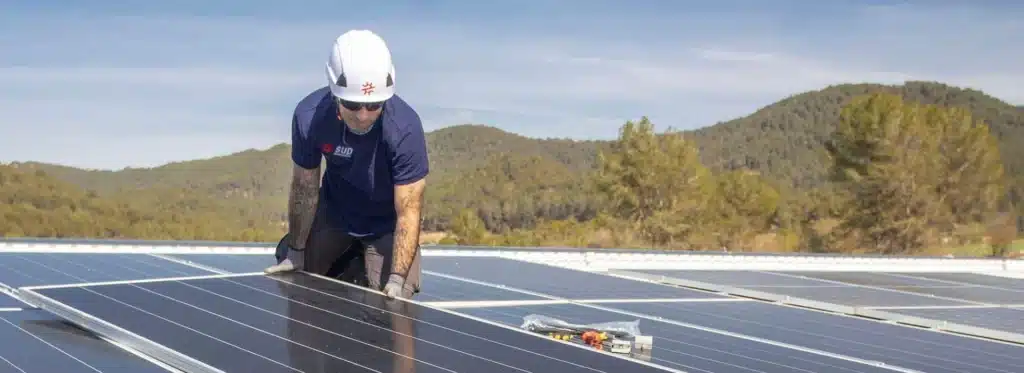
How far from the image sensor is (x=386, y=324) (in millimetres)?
6469

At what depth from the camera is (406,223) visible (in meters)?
7.79

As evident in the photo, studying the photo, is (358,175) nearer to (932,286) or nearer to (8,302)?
(8,302)

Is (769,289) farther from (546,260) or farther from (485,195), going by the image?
(485,195)

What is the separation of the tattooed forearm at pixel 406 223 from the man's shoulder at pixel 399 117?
42 centimetres

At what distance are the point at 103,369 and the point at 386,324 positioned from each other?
155 centimetres

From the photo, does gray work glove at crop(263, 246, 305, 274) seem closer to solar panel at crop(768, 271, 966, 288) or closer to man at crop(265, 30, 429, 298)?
man at crop(265, 30, 429, 298)

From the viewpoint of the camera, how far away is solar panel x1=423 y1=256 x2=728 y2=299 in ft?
35.9

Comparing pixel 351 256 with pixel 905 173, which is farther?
pixel 905 173

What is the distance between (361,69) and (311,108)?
2.55 ft

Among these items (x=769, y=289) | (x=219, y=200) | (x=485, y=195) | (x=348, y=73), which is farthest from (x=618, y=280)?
(x=485, y=195)

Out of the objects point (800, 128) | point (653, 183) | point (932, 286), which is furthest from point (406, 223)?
point (800, 128)

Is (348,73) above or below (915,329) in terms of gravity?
above

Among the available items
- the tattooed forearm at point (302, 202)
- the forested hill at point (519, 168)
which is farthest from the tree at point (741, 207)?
the tattooed forearm at point (302, 202)

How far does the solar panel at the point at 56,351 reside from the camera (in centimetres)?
595
